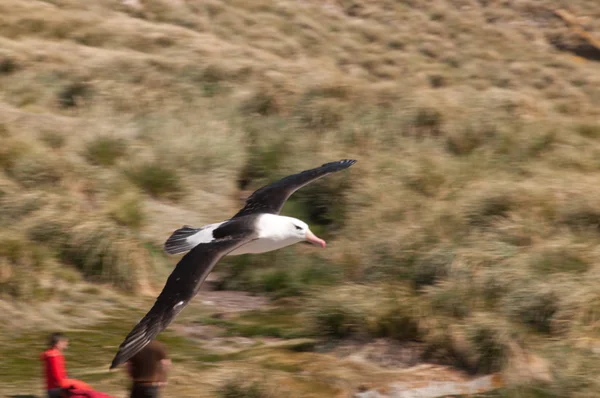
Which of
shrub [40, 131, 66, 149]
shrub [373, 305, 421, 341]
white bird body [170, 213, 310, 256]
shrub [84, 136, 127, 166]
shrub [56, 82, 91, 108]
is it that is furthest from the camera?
shrub [56, 82, 91, 108]

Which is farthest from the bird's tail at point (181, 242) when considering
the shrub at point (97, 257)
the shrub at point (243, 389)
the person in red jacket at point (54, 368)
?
the shrub at point (97, 257)

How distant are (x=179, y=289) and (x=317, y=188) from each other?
16.8 ft

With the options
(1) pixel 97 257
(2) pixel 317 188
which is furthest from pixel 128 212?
(2) pixel 317 188

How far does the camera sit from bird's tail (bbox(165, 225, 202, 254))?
6.73 meters

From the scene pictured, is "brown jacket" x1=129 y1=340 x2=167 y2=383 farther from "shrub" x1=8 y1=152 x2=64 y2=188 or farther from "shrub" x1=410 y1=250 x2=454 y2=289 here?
"shrub" x1=8 y1=152 x2=64 y2=188

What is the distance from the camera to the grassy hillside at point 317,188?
7586 millimetres

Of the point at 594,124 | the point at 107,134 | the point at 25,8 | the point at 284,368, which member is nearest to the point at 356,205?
the point at 107,134

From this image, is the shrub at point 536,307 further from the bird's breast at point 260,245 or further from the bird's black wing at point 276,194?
the bird's breast at point 260,245

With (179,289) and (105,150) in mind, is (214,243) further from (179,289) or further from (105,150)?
(105,150)

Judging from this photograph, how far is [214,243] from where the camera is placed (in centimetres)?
627

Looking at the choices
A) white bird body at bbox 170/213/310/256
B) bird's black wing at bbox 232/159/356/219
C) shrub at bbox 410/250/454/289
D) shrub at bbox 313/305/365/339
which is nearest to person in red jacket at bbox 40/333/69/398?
white bird body at bbox 170/213/310/256

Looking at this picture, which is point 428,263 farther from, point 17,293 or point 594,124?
point 594,124

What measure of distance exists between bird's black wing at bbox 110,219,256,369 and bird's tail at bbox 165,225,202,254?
0.38 meters

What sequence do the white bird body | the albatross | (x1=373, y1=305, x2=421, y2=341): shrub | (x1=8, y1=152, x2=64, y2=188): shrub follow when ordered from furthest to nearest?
(x1=8, y1=152, x2=64, y2=188): shrub
(x1=373, y1=305, x2=421, y2=341): shrub
the white bird body
the albatross
